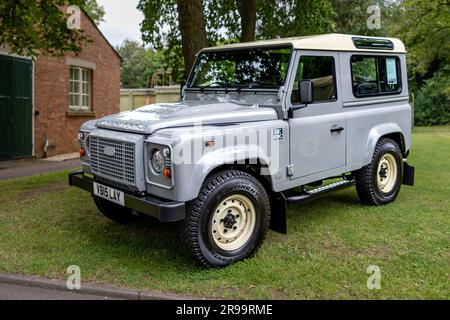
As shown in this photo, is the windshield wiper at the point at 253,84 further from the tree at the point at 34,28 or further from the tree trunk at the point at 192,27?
the tree at the point at 34,28

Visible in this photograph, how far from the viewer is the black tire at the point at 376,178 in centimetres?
641

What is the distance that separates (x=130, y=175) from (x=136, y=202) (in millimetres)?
283

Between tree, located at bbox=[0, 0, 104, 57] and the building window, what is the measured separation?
5.42 m

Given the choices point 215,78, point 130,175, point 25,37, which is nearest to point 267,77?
point 215,78

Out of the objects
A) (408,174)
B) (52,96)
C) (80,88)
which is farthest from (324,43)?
(80,88)

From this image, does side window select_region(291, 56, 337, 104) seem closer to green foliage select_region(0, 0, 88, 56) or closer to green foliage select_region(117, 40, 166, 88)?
green foliage select_region(0, 0, 88, 56)

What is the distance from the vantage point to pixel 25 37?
8.33 metres

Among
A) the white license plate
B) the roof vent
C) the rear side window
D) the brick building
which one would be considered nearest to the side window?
the rear side window

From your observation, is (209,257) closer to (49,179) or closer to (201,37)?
(201,37)

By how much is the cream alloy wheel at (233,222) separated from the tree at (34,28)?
5.52 metres

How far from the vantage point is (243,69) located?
18.6ft

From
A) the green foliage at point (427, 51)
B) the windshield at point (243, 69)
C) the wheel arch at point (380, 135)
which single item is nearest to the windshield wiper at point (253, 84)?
the windshield at point (243, 69)

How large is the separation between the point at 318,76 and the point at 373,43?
1420 mm

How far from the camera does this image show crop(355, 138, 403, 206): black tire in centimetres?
641
